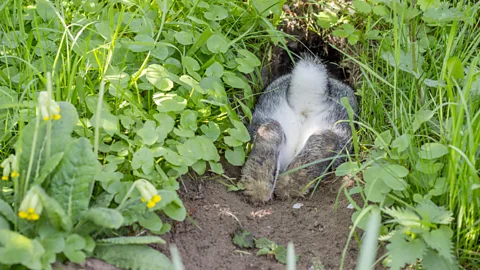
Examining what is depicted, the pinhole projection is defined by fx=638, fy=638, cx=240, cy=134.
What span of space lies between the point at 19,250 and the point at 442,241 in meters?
1.55

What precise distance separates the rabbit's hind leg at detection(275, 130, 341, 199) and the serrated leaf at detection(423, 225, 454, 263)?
0.92 m

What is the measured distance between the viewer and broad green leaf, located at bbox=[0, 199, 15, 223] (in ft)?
7.79

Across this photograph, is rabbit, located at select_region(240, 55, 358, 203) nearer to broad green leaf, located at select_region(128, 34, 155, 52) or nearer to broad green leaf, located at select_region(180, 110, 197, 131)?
broad green leaf, located at select_region(180, 110, 197, 131)

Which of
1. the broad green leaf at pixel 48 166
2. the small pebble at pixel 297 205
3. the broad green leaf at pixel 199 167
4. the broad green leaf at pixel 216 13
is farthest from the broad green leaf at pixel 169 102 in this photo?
the broad green leaf at pixel 48 166

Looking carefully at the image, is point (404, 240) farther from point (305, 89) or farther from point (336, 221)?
point (305, 89)

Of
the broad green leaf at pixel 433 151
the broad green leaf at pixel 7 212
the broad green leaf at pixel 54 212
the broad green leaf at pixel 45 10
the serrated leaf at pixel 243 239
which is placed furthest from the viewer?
the broad green leaf at pixel 45 10

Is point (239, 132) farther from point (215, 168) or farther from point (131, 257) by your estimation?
point (131, 257)

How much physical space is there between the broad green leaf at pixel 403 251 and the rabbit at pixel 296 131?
3.17 ft

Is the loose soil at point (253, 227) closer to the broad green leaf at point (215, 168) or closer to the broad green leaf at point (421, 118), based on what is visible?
the broad green leaf at point (215, 168)

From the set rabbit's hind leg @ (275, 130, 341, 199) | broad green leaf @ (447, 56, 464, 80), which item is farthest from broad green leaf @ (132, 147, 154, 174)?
broad green leaf @ (447, 56, 464, 80)

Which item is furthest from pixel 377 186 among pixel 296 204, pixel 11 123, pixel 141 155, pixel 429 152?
pixel 11 123

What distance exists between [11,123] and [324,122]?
6.22 ft

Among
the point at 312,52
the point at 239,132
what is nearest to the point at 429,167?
the point at 239,132

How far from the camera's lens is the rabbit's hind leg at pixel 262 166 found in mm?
3379
